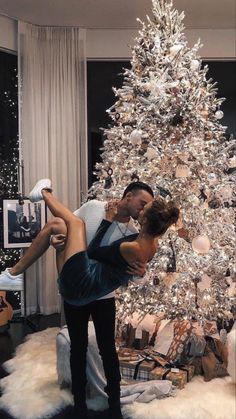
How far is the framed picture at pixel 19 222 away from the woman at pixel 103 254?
1.96m

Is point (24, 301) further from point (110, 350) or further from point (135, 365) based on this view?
point (110, 350)

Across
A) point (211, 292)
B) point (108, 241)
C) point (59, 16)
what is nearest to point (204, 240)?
point (211, 292)

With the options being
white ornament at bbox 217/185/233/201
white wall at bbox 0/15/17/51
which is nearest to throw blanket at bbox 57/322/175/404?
white ornament at bbox 217/185/233/201

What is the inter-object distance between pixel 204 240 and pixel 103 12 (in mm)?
2549

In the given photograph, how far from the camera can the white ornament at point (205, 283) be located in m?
2.82

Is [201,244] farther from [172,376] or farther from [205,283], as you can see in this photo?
[172,376]

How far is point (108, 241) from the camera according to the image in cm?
209

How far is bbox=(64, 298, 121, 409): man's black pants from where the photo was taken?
2146 mm

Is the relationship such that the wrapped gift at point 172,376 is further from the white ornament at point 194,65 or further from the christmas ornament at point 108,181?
the white ornament at point 194,65

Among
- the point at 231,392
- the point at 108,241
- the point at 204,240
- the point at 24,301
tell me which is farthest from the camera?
the point at 24,301

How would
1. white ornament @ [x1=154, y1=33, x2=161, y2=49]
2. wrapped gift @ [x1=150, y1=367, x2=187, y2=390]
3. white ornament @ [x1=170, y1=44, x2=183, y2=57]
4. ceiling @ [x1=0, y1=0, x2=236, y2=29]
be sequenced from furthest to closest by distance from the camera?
1. ceiling @ [x1=0, y1=0, x2=236, y2=29]
2. white ornament @ [x1=154, y1=33, x2=161, y2=49]
3. white ornament @ [x1=170, y1=44, x2=183, y2=57]
4. wrapped gift @ [x1=150, y1=367, x2=187, y2=390]

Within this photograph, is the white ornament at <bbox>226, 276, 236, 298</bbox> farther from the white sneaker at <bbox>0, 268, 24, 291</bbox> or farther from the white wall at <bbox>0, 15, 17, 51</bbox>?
the white wall at <bbox>0, 15, 17, 51</bbox>

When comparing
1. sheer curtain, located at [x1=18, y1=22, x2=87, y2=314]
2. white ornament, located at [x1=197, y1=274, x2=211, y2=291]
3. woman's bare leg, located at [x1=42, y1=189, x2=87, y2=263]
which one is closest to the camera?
woman's bare leg, located at [x1=42, y1=189, x2=87, y2=263]

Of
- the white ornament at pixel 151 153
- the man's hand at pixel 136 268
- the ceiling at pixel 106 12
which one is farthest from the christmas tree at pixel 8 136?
the man's hand at pixel 136 268
